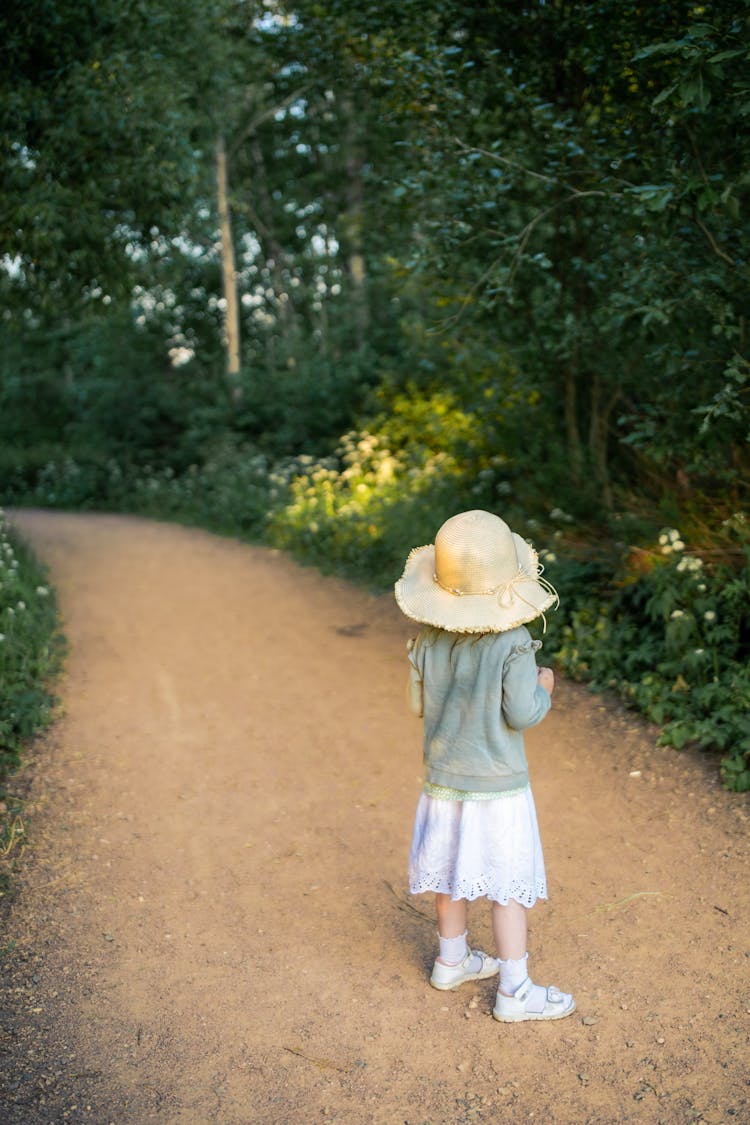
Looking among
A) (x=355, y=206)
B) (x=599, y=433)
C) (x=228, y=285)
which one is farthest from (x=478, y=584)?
(x=228, y=285)

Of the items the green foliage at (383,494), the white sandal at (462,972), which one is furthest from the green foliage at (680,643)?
the green foliage at (383,494)

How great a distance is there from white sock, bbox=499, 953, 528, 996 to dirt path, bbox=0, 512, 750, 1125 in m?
0.14

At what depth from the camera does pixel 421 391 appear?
48.3 feet


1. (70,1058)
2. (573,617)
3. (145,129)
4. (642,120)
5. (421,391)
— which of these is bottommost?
(70,1058)

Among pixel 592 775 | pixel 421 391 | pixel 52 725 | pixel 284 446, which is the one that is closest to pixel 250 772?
pixel 52 725

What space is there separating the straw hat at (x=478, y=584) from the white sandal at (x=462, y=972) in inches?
52.4

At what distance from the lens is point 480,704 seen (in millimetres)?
3289

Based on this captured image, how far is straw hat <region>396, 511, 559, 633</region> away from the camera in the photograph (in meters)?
3.21

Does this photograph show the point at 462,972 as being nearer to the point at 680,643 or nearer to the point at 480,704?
the point at 480,704

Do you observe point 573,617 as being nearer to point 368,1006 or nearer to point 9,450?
point 368,1006

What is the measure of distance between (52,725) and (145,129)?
261 inches

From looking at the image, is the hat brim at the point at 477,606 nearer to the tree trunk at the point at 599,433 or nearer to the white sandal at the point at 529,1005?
the white sandal at the point at 529,1005

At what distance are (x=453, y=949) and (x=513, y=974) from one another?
0.29m

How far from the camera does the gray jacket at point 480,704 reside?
3.26m
